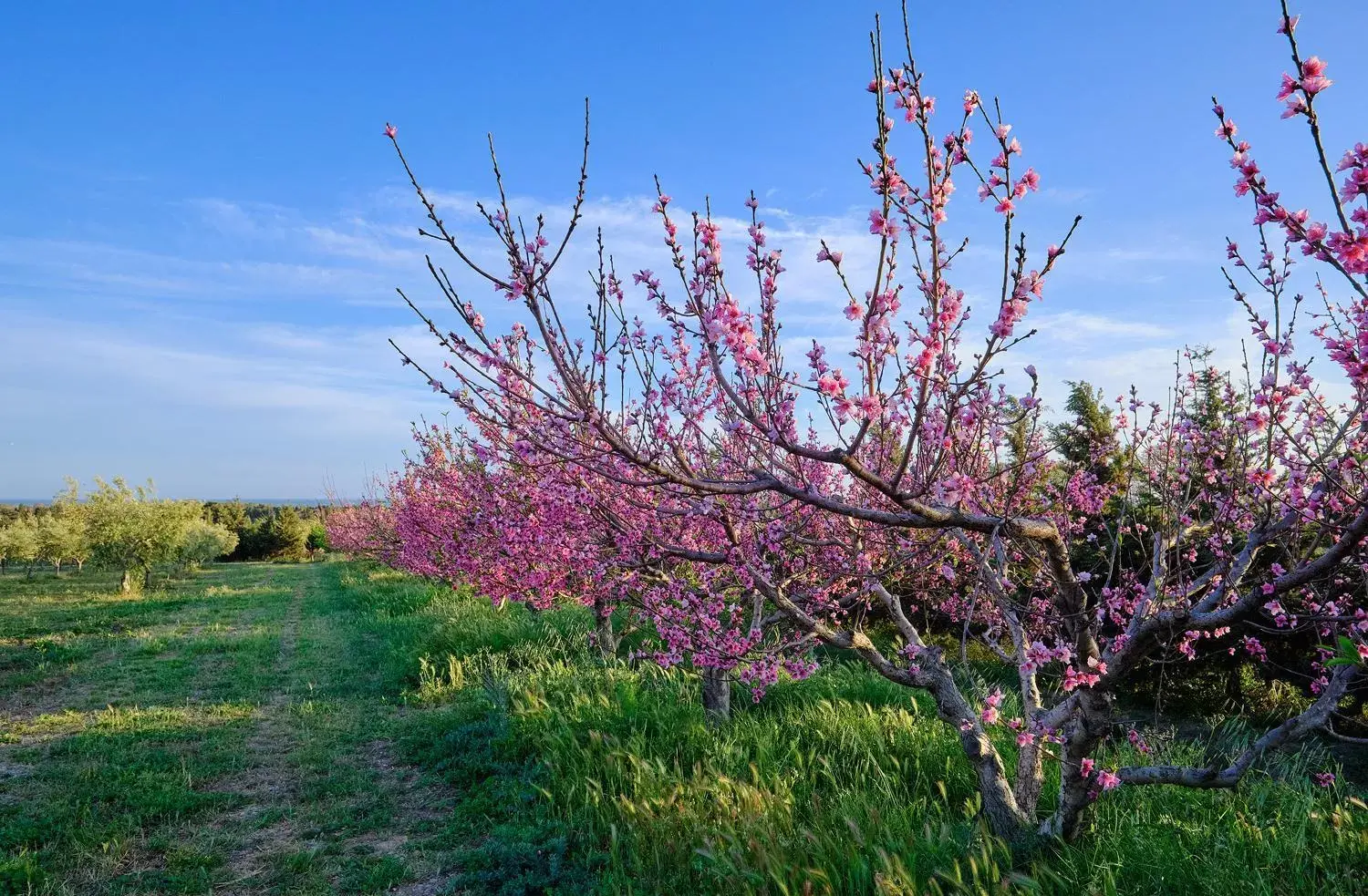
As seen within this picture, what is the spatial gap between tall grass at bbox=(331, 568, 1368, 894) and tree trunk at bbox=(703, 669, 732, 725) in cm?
21

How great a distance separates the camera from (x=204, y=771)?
7020 millimetres

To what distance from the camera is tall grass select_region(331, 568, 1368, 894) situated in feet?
12.7

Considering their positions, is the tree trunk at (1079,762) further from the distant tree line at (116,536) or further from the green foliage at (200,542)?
the green foliage at (200,542)

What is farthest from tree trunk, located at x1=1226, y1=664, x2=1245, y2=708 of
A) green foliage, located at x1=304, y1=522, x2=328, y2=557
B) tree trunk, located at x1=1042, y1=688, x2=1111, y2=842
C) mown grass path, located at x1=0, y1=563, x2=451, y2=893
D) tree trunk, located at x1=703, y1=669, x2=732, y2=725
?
green foliage, located at x1=304, y1=522, x2=328, y2=557

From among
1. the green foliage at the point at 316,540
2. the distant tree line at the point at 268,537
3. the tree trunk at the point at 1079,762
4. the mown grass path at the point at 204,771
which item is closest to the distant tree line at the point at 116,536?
the mown grass path at the point at 204,771

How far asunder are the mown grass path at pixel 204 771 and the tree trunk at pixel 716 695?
244 cm

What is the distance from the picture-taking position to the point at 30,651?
39.7ft

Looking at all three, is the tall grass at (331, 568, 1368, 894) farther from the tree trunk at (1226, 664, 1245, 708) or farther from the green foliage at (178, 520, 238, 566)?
the green foliage at (178, 520, 238, 566)

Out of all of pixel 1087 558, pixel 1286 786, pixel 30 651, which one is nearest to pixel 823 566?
pixel 1286 786

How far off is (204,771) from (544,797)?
11.5 ft

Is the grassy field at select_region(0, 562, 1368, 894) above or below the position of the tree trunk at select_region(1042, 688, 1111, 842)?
below

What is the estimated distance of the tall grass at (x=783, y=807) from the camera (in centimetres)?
386

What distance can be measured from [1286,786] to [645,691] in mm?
5075

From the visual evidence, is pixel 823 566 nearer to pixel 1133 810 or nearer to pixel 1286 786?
pixel 1133 810
